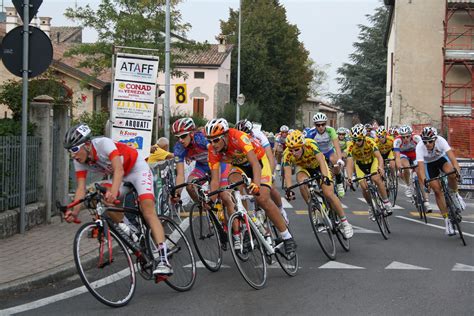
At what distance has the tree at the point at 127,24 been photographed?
108ft

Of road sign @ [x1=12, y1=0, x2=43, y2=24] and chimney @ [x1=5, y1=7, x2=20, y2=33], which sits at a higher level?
chimney @ [x1=5, y1=7, x2=20, y2=33]

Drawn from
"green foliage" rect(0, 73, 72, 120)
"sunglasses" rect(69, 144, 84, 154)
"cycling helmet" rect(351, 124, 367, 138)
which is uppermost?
"green foliage" rect(0, 73, 72, 120)

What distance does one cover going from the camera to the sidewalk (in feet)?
25.6

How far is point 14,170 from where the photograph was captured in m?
11.6

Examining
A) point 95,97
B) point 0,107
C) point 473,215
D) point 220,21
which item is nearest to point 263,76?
point 220,21

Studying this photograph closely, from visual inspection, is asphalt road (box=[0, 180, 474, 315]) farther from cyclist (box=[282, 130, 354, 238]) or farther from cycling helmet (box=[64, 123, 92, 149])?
cycling helmet (box=[64, 123, 92, 149])

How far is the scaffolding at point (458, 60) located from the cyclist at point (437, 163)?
102ft

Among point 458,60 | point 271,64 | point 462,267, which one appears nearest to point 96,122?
point 462,267

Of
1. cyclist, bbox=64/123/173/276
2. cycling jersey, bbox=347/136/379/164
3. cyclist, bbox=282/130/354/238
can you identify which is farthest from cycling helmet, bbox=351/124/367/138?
cyclist, bbox=64/123/173/276

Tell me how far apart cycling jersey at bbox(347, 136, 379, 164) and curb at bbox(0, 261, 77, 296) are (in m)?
6.54

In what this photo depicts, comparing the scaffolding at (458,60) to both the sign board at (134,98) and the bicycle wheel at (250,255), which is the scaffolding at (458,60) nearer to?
the sign board at (134,98)

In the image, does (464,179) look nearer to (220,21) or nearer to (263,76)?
(263,76)

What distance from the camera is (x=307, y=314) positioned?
6.70 meters

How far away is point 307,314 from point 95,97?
137 feet
